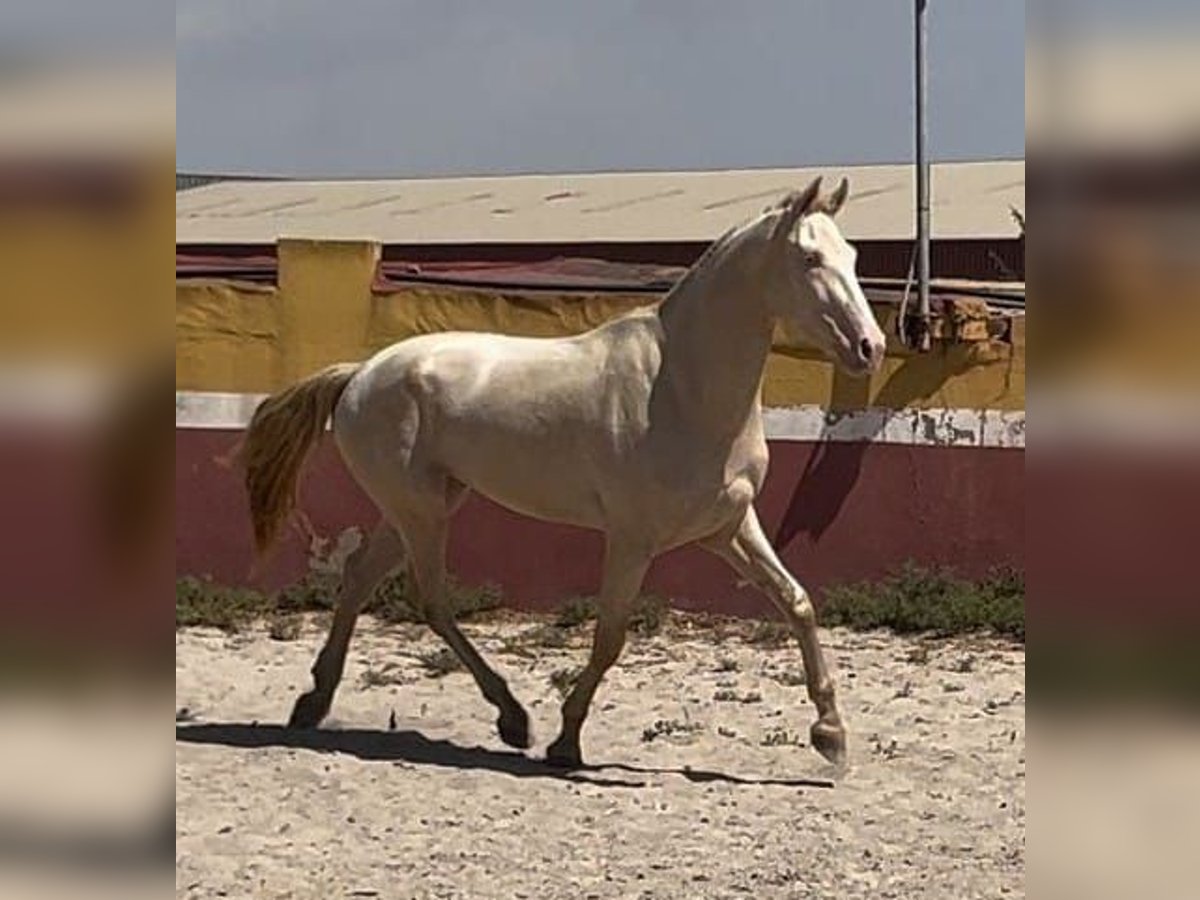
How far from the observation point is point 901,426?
817 cm

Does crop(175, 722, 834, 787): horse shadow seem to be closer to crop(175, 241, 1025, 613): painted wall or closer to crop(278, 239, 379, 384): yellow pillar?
crop(175, 241, 1025, 613): painted wall

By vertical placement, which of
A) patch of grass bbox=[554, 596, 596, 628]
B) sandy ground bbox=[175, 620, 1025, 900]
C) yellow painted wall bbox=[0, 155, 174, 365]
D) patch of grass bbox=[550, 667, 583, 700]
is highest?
yellow painted wall bbox=[0, 155, 174, 365]

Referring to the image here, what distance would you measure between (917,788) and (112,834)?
14.4 ft

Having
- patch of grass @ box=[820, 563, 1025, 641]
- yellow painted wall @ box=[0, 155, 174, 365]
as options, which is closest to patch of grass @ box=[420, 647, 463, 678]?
patch of grass @ box=[820, 563, 1025, 641]

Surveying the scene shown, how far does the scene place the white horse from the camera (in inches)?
206

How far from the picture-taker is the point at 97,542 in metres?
1.22

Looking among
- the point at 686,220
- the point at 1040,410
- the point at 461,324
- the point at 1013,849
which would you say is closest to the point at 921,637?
the point at 461,324

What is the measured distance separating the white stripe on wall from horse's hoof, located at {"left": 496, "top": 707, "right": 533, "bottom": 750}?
9.13ft

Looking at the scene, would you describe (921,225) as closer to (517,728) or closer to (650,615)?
(650,615)

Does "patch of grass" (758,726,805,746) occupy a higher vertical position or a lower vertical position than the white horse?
lower

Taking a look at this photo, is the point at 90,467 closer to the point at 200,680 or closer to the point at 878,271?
the point at 200,680

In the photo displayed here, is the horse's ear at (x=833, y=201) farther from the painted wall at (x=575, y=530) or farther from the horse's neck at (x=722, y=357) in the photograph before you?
the painted wall at (x=575, y=530)

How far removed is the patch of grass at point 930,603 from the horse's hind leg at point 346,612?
2.61 metres

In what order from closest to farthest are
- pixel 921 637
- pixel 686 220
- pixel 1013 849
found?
1. pixel 1013 849
2. pixel 921 637
3. pixel 686 220
